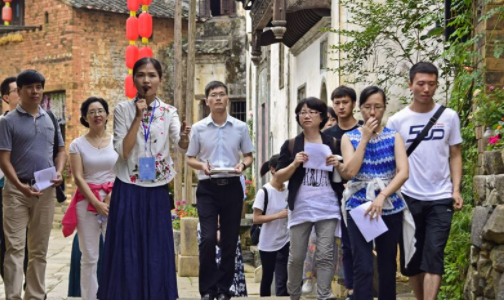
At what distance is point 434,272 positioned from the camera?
667 centimetres

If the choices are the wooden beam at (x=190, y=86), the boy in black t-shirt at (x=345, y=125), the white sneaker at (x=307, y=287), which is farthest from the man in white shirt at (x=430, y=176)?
the wooden beam at (x=190, y=86)

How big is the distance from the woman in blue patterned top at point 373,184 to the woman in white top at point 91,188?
2.13 meters

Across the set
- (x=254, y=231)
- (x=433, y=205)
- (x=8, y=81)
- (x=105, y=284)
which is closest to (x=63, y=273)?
(x=254, y=231)

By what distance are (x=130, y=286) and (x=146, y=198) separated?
64 cm

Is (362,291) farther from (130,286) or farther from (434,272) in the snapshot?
(130,286)

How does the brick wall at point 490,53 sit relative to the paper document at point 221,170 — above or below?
above

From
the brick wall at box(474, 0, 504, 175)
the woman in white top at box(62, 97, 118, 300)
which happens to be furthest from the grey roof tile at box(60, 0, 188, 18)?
the brick wall at box(474, 0, 504, 175)

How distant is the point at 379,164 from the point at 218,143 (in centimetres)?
176

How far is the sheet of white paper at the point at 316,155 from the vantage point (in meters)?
7.74

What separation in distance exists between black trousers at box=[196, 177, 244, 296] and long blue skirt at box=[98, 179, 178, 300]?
3.49 ft

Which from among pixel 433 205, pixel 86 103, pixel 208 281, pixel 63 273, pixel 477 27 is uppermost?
pixel 477 27

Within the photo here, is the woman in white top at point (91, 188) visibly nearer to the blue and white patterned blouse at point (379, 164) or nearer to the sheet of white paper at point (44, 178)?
the sheet of white paper at point (44, 178)

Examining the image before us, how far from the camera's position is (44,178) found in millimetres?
7812

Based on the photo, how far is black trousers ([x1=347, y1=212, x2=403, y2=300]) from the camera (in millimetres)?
6836
